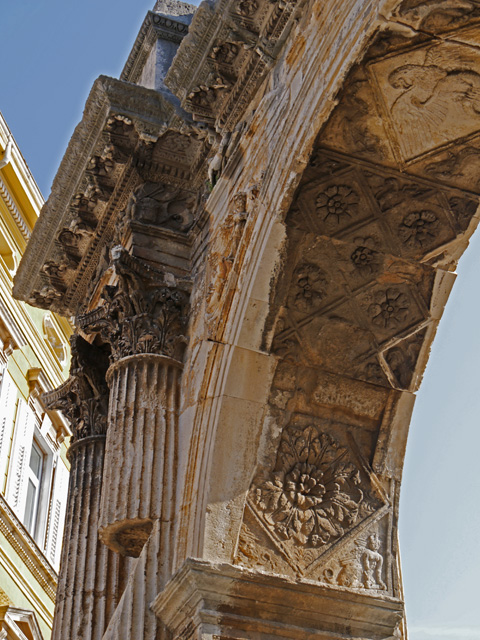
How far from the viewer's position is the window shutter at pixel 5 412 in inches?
467

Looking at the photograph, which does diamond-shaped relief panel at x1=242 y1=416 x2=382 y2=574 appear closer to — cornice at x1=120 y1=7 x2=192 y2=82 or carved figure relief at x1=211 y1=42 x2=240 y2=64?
carved figure relief at x1=211 y1=42 x2=240 y2=64

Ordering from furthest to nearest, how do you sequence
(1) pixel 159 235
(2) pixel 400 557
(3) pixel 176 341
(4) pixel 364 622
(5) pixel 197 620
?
(1) pixel 159 235 < (3) pixel 176 341 < (2) pixel 400 557 < (4) pixel 364 622 < (5) pixel 197 620

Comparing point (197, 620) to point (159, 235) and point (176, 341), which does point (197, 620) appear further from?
point (159, 235)

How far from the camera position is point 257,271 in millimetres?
5223

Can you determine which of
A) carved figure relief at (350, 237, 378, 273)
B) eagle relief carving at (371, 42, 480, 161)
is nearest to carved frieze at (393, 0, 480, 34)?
eagle relief carving at (371, 42, 480, 161)

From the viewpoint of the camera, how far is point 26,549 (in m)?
11.8

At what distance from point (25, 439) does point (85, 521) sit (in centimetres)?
675

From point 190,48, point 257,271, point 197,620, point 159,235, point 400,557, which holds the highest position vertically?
point 190,48

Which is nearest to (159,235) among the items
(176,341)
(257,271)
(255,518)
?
(176,341)

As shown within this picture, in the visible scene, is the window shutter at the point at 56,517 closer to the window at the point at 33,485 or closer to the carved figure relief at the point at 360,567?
the window at the point at 33,485

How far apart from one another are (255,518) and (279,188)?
171 centimetres

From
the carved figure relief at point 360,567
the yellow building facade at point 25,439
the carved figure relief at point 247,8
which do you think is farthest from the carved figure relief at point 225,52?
the yellow building facade at point 25,439

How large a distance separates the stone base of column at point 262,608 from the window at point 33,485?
26.2 ft

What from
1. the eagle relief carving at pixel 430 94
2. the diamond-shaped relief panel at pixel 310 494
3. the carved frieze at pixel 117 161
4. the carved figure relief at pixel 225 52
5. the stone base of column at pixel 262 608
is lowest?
the stone base of column at pixel 262 608
